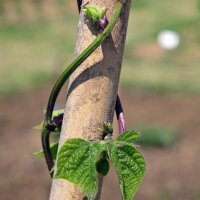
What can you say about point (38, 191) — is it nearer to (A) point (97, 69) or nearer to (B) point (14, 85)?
(B) point (14, 85)

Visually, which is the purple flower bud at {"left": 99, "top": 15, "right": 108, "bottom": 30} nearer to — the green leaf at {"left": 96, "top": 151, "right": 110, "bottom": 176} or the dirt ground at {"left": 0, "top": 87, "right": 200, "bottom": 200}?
the green leaf at {"left": 96, "top": 151, "right": 110, "bottom": 176}

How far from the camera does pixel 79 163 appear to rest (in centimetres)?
109

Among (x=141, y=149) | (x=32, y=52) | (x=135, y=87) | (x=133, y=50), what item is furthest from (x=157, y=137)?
(x=32, y=52)

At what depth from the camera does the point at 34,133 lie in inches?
222

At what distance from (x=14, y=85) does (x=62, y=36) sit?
5.94 feet

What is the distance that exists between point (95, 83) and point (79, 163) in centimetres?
11

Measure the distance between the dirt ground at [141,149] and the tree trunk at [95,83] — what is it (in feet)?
11.6

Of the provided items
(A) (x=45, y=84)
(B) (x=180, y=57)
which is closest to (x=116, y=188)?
(A) (x=45, y=84)

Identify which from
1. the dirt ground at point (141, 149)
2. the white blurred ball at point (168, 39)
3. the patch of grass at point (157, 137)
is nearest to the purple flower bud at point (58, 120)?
the dirt ground at point (141, 149)

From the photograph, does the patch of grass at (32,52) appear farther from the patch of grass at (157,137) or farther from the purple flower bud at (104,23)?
the purple flower bud at (104,23)

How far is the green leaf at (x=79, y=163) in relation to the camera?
42.4 inches

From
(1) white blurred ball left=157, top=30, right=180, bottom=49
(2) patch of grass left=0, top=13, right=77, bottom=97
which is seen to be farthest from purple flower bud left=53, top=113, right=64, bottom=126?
(1) white blurred ball left=157, top=30, right=180, bottom=49

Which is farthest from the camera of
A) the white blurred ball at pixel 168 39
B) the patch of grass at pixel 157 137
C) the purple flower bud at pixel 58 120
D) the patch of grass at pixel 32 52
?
the white blurred ball at pixel 168 39

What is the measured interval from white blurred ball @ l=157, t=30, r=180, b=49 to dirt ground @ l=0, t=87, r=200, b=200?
1.51 meters
